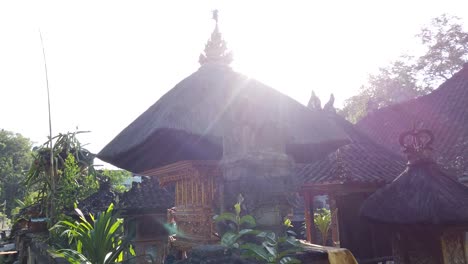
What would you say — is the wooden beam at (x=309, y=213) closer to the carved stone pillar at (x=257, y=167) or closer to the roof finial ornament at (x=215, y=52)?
the roof finial ornament at (x=215, y=52)

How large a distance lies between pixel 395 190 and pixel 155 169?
4254mm

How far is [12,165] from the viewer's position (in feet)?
105

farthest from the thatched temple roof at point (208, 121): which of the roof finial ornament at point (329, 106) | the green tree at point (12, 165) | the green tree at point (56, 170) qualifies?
the green tree at point (12, 165)

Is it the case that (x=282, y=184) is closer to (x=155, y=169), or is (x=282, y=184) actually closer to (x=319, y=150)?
(x=319, y=150)

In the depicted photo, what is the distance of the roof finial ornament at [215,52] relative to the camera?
656 cm

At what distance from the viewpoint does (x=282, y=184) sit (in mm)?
3549

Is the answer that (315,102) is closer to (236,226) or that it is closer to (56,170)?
(56,170)

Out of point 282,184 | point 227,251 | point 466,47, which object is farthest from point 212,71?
point 466,47

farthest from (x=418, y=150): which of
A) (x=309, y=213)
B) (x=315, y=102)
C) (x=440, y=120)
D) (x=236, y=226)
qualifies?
(x=315, y=102)

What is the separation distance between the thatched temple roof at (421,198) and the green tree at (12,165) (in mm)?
29654

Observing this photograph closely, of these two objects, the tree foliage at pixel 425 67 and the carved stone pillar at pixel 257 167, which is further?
the tree foliage at pixel 425 67

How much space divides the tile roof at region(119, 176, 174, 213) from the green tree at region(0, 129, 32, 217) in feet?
75.3

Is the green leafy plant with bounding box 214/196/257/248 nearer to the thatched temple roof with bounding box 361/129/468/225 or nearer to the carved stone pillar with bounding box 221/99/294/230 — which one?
the carved stone pillar with bounding box 221/99/294/230

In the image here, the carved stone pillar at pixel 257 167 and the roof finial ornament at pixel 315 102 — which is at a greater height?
the roof finial ornament at pixel 315 102
